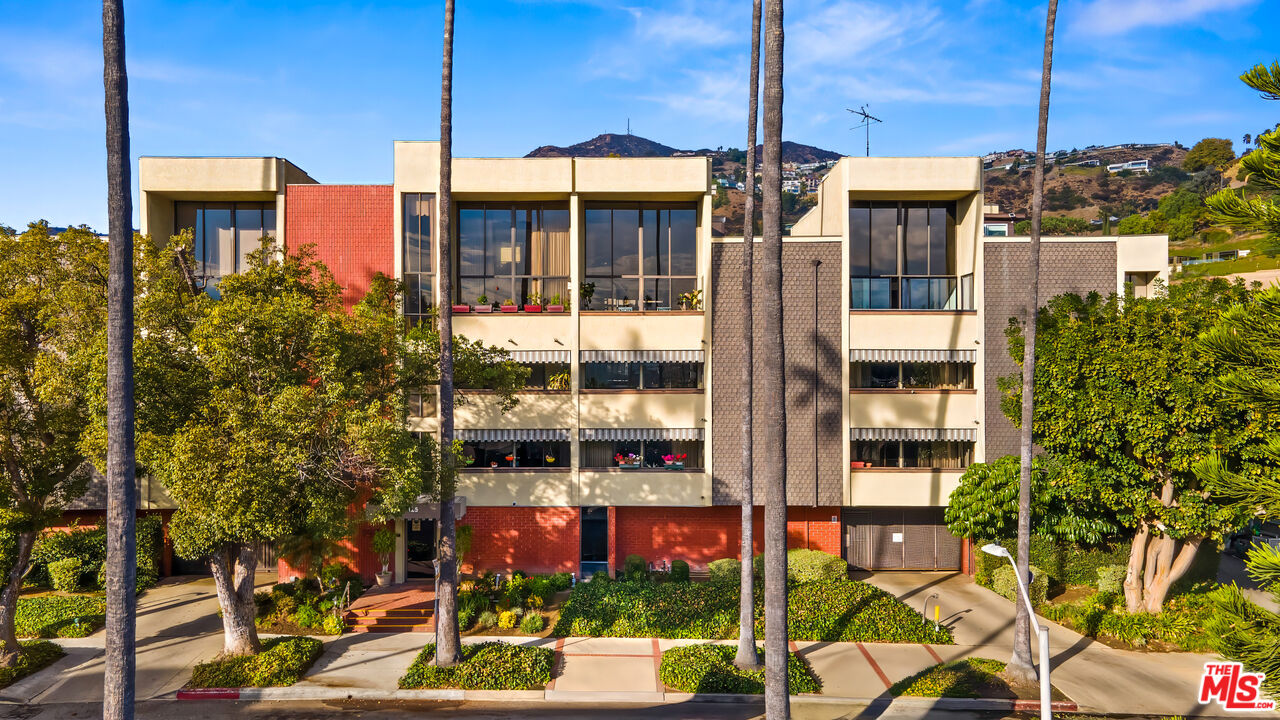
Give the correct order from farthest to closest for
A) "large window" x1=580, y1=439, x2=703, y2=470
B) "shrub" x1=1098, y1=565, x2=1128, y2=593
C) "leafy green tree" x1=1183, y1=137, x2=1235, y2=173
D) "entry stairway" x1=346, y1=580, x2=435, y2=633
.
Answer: "leafy green tree" x1=1183, y1=137, x2=1235, y2=173
"large window" x1=580, y1=439, x2=703, y2=470
"shrub" x1=1098, y1=565, x2=1128, y2=593
"entry stairway" x1=346, y1=580, x2=435, y2=633

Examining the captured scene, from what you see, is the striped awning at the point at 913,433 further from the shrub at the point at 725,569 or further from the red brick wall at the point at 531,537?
the red brick wall at the point at 531,537

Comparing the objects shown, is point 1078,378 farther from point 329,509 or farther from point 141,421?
point 141,421

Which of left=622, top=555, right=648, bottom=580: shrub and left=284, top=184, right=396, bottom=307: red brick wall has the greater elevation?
left=284, top=184, right=396, bottom=307: red brick wall

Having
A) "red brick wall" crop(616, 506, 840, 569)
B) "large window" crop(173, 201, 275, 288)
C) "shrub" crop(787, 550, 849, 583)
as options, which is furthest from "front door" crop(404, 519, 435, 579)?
"shrub" crop(787, 550, 849, 583)

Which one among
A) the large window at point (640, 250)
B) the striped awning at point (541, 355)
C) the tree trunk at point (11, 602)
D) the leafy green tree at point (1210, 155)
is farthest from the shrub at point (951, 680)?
the leafy green tree at point (1210, 155)

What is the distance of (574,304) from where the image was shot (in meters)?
25.2

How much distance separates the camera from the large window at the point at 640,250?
26906mm

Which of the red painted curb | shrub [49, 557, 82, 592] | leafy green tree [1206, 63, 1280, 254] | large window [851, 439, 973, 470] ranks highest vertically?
leafy green tree [1206, 63, 1280, 254]

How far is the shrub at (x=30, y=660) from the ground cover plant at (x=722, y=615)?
519 inches

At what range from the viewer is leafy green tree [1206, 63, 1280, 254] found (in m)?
8.86

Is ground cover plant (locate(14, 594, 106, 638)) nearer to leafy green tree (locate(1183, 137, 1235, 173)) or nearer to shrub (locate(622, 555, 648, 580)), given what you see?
shrub (locate(622, 555, 648, 580))

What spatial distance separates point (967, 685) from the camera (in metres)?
17.0

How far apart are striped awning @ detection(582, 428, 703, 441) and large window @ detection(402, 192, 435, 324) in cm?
738

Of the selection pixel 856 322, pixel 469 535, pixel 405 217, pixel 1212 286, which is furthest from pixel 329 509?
pixel 1212 286
